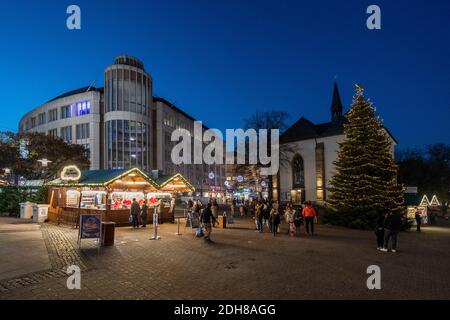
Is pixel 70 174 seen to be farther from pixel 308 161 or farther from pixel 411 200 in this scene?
pixel 308 161

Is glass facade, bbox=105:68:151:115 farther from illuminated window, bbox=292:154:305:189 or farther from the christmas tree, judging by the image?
the christmas tree

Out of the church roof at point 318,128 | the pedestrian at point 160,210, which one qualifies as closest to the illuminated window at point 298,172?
the church roof at point 318,128

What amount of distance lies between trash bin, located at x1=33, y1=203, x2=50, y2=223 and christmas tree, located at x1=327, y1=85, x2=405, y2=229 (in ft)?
65.5

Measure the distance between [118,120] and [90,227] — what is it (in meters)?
A: 48.3

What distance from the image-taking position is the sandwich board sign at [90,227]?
464 inches

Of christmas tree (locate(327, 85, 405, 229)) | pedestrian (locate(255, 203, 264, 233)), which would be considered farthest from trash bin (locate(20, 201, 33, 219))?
christmas tree (locate(327, 85, 405, 229))

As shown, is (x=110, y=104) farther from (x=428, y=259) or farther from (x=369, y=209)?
(x=428, y=259)

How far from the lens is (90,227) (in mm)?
11875

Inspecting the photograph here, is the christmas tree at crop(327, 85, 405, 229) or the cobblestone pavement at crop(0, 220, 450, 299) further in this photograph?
the christmas tree at crop(327, 85, 405, 229)

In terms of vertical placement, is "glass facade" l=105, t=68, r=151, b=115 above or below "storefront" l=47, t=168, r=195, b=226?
above

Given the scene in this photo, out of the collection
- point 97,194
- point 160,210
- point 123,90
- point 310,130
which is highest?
point 123,90

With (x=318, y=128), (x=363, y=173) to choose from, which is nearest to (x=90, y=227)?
(x=363, y=173)

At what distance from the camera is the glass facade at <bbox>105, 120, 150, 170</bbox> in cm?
5728

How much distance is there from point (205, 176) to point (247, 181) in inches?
1720
